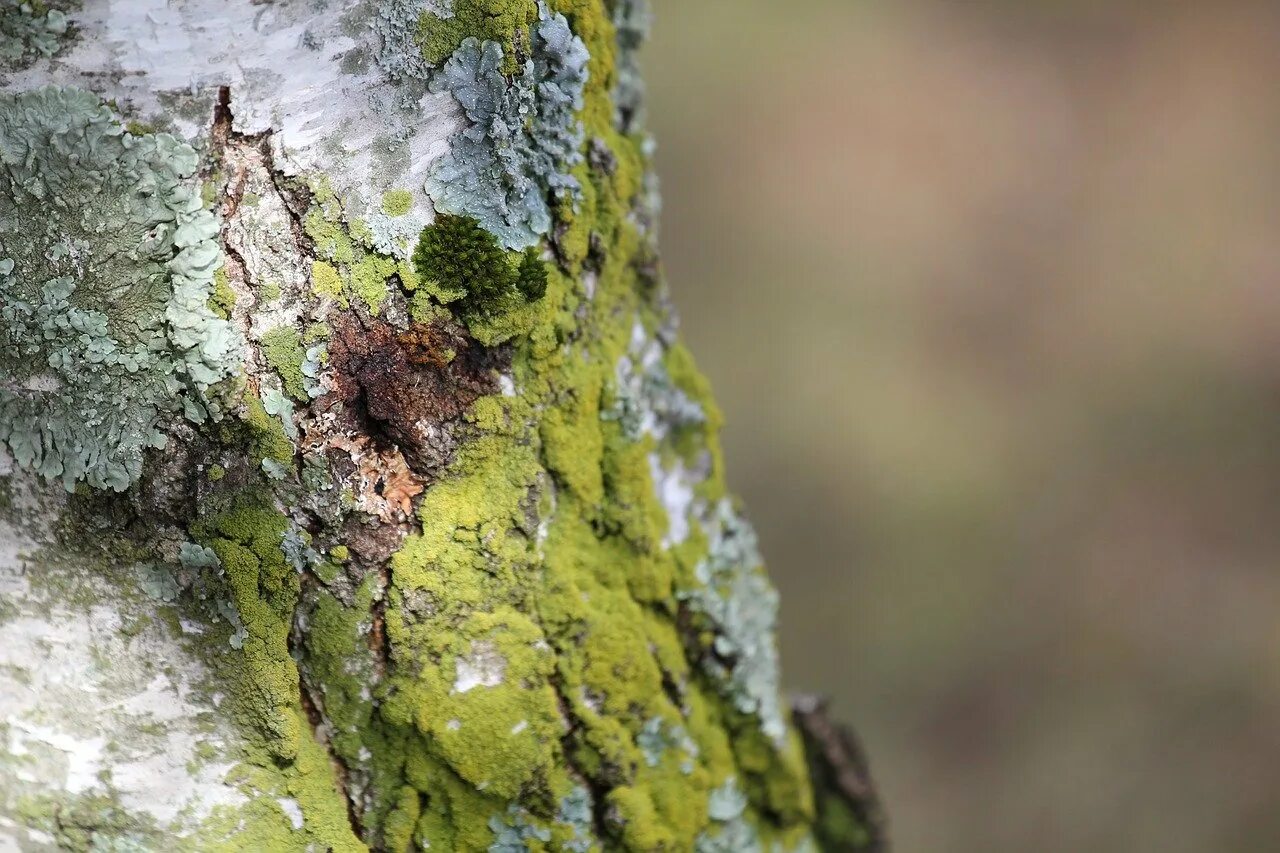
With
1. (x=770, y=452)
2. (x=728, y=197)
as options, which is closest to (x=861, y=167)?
(x=728, y=197)

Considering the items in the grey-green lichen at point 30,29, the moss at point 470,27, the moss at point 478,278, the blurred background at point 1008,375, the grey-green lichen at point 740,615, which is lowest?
the grey-green lichen at point 740,615

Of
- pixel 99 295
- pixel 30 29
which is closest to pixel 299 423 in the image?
pixel 99 295

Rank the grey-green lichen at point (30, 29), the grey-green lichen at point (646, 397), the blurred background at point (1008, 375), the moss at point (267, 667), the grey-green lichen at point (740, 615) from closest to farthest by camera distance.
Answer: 1. the grey-green lichen at point (30, 29)
2. the moss at point (267, 667)
3. the grey-green lichen at point (646, 397)
4. the grey-green lichen at point (740, 615)
5. the blurred background at point (1008, 375)

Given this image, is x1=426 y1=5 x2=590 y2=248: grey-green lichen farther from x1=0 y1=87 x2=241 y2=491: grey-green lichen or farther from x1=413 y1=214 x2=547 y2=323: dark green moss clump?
x1=0 y1=87 x2=241 y2=491: grey-green lichen

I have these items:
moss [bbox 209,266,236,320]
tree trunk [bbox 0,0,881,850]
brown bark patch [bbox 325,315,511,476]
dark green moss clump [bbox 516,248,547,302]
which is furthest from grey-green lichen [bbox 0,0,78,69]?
dark green moss clump [bbox 516,248,547,302]

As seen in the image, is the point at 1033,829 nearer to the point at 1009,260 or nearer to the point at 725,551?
A: the point at 1009,260

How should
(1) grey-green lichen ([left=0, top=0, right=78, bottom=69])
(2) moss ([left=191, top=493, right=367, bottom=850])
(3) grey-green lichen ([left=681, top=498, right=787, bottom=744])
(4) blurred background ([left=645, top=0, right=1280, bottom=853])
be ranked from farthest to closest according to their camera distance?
(4) blurred background ([left=645, top=0, right=1280, bottom=853]) → (3) grey-green lichen ([left=681, top=498, right=787, bottom=744]) → (2) moss ([left=191, top=493, right=367, bottom=850]) → (1) grey-green lichen ([left=0, top=0, right=78, bottom=69])

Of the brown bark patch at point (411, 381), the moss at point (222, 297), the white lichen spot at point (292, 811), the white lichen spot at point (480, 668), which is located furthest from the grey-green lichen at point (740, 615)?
the moss at point (222, 297)

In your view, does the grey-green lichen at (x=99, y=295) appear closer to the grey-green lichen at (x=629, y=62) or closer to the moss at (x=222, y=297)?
the moss at (x=222, y=297)
